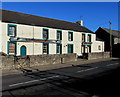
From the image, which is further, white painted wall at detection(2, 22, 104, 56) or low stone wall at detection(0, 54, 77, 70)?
white painted wall at detection(2, 22, 104, 56)

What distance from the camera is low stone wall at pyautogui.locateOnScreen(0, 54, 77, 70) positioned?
13134mm

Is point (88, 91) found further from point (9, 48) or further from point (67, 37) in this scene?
point (67, 37)

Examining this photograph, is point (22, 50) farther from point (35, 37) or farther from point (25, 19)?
point (25, 19)

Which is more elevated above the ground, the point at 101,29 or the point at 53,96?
the point at 101,29

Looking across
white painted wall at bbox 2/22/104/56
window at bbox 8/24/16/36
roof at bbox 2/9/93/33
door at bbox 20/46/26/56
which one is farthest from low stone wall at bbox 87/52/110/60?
window at bbox 8/24/16/36

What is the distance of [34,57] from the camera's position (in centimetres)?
1524

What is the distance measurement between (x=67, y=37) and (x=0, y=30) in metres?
12.9

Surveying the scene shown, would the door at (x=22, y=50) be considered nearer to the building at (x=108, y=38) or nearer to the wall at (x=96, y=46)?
the wall at (x=96, y=46)

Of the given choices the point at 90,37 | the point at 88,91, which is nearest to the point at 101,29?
the point at 90,37

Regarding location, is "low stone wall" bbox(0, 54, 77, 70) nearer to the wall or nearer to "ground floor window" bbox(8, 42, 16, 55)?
"ground floor window" bbox(8, 42, 16, 55)

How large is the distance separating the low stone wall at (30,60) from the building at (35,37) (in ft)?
14.9

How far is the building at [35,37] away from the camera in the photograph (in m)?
18.2

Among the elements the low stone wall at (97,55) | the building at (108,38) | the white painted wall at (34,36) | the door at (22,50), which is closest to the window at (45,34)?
the white painted wall at (34,36)

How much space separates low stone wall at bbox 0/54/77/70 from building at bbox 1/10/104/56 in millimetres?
4553
